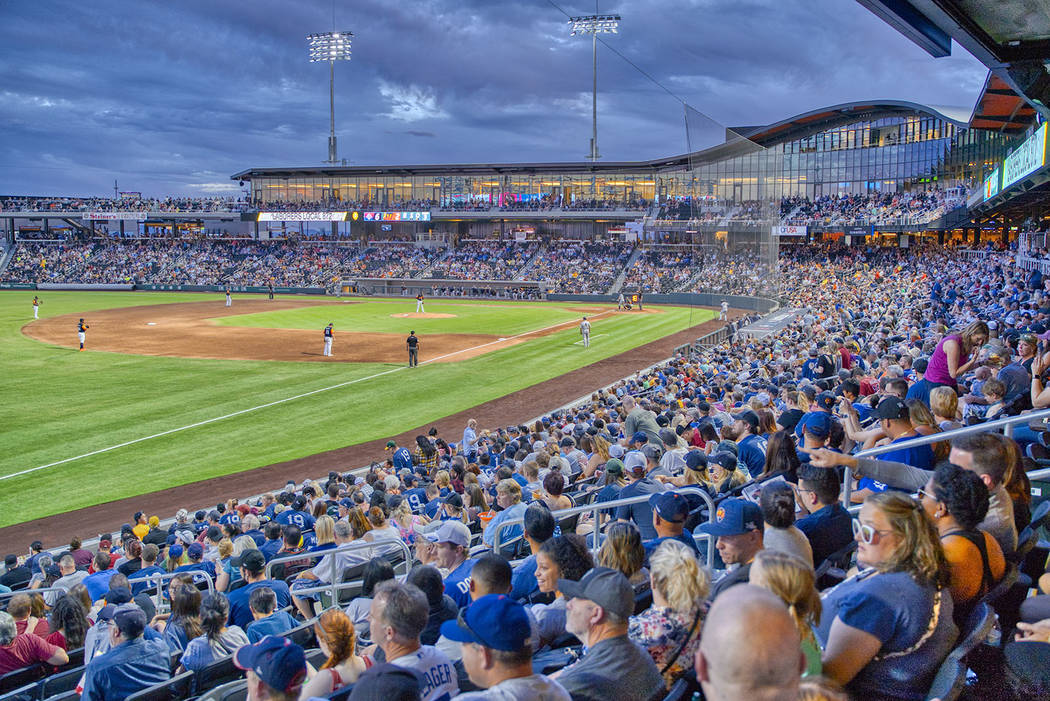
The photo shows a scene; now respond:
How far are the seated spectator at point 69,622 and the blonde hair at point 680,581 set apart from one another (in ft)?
19.7

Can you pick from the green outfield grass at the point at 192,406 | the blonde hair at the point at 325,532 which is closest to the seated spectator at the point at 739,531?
the blonde hair at the point at 325,532

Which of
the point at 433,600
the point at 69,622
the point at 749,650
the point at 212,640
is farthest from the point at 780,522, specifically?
the point at 69,622

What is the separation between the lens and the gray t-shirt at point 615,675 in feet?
11.6

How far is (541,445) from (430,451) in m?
3.63

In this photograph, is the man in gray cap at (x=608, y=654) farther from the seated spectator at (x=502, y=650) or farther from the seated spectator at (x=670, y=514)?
the seated spectator at (x=670, y=514)

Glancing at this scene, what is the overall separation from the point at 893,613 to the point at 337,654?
2937mm

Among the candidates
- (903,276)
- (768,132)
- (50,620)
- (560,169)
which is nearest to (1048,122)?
(50,620)

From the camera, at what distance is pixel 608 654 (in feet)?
11.9

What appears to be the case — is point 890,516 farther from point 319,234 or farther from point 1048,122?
point 319,234

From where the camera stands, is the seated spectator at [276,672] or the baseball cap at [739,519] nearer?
the seated spectator at [276,672]

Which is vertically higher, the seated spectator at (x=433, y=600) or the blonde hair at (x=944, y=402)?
the blonde hair at (x=944, y=402)

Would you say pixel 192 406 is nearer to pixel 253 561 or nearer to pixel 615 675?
pixel 253 561

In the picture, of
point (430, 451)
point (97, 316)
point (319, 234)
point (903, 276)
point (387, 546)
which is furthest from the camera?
point (319, 234)

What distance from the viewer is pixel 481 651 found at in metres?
3.39
